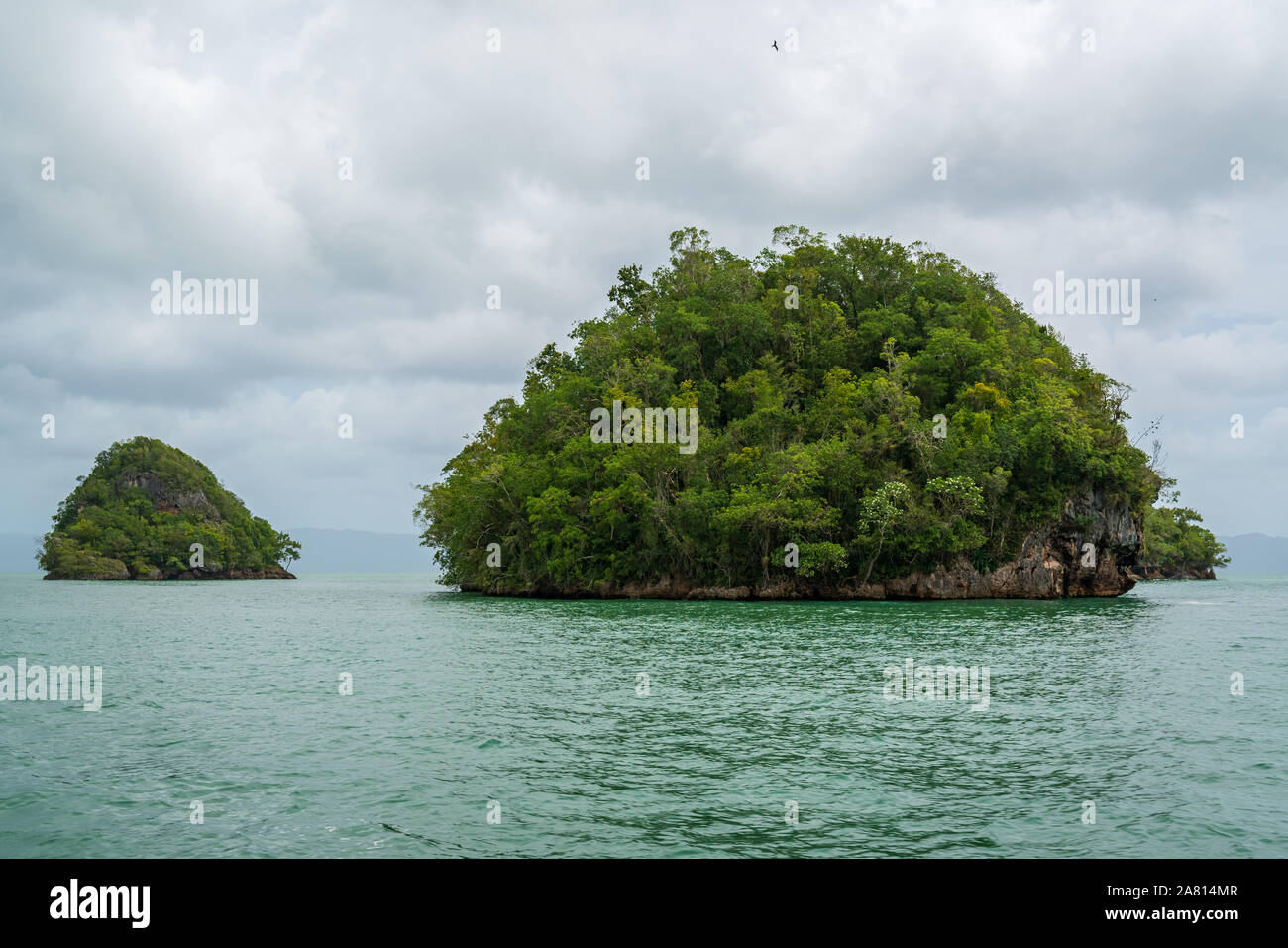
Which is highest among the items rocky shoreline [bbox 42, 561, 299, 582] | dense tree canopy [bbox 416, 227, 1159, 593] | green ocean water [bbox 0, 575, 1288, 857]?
dense tree canopy [bbox 416, 227, 1159, 593]

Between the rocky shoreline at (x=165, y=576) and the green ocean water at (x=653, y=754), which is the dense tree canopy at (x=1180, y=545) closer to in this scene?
the green ocean water at (x=653, y=754)

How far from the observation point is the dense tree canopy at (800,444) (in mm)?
60125

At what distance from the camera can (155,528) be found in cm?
14650

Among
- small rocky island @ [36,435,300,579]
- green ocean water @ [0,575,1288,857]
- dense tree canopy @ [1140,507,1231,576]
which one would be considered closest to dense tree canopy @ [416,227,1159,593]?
green ocean water @ [0,575,1288,857]

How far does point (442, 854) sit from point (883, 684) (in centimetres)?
1475

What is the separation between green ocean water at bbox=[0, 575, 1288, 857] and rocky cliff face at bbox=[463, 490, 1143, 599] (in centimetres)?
2832

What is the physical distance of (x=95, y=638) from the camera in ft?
122

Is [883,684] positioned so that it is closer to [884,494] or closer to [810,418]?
[884,494]

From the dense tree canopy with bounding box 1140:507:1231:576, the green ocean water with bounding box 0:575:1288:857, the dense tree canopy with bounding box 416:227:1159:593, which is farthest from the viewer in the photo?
the dense tree canopy with bounding box 1140:507:1231:576

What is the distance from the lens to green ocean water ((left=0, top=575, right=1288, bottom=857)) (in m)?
10.5

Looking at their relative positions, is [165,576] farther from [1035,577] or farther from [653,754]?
[653,754]

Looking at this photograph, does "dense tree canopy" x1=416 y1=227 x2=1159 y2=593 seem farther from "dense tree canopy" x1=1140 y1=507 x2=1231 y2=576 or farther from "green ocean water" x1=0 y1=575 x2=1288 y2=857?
"dense tree canopy" x1=1140 y1=507 x2=1231 y2=576

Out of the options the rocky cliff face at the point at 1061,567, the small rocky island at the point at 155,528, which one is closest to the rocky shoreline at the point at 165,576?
the small rocky island at the point at 155,528
